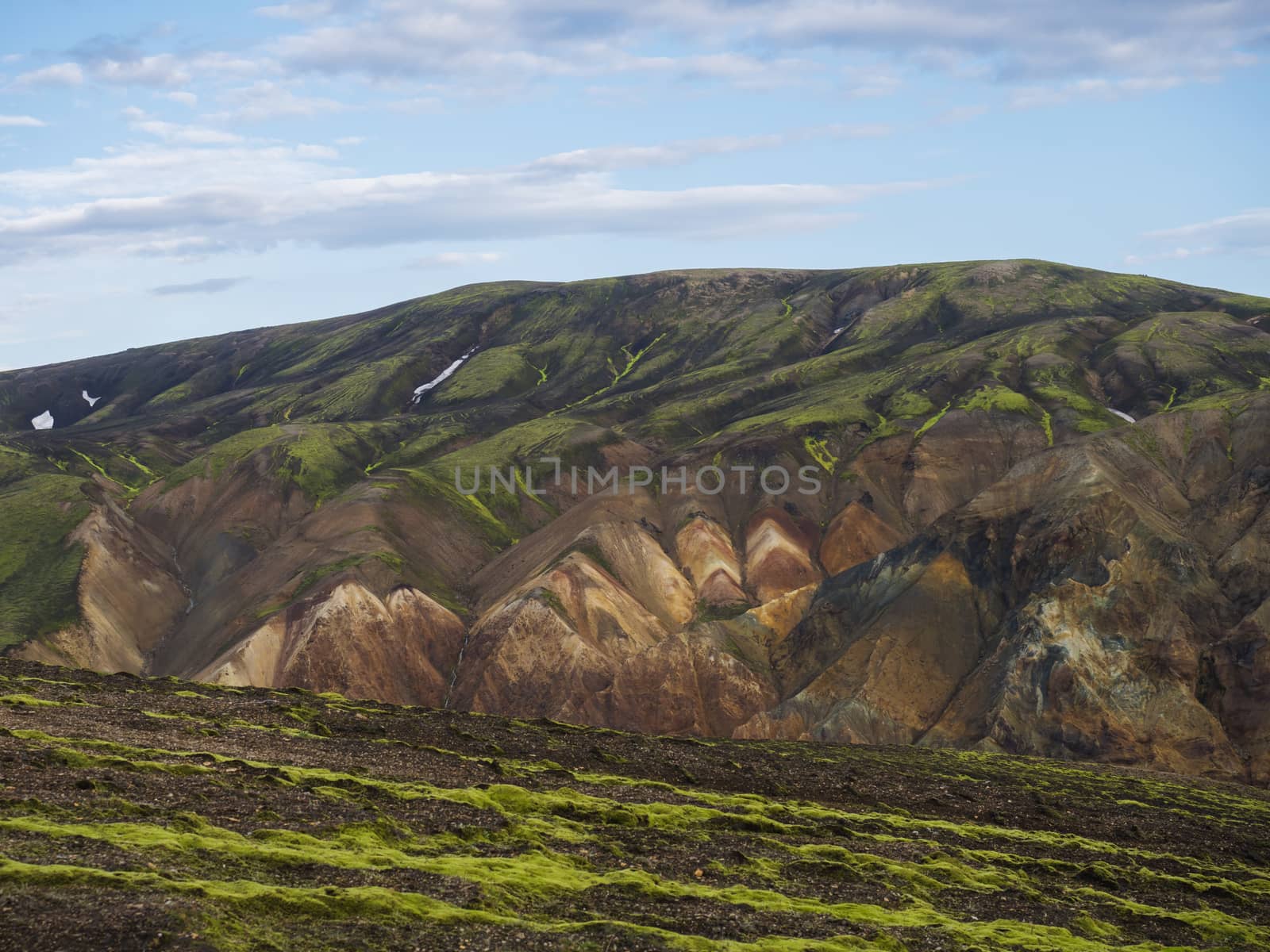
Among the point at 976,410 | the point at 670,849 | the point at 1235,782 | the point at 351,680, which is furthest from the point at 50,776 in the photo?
the point at 976,410

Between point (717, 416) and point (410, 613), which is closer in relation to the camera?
point (410, 613)

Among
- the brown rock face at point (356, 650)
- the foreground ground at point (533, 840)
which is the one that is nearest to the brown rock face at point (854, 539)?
the brown rock face at point (356, 650)

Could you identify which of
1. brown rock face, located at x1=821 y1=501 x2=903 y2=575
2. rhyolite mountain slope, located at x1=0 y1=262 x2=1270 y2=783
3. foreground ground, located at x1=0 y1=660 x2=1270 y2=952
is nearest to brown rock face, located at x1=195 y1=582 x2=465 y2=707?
rhyolite mountain slope, located at x1=0 y1=262 x2=1270 y2=783

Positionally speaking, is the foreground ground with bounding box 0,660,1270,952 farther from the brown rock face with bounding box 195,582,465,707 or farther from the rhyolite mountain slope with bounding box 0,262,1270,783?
the brown rock face with bounding box 195,582,465,707

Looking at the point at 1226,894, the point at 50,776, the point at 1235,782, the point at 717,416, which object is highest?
the point at 717,416

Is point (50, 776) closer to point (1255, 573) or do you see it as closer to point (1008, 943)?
point (1008, 943)

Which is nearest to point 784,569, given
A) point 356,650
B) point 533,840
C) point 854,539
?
point 854,539

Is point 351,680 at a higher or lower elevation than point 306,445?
lower
